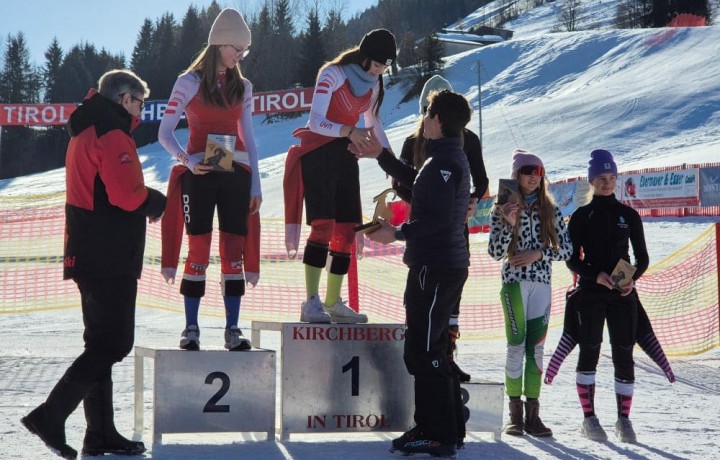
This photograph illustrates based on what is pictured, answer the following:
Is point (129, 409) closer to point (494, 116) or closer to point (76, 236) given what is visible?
point (76, 236)

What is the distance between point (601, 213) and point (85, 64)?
304 feet

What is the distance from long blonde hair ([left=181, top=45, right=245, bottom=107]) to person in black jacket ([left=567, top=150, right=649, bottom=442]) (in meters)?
2.14

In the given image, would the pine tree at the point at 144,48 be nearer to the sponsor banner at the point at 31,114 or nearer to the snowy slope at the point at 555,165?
the snowy slope at the point at 555,165

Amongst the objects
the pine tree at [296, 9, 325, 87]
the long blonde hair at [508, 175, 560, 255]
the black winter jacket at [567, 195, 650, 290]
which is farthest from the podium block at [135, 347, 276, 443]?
the pine tree at [296, 9, 325, 87]

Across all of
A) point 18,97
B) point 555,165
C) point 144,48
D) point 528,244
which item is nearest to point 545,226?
point 528,244

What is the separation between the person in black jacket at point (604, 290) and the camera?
5.97 meters

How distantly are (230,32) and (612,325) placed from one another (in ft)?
9.03

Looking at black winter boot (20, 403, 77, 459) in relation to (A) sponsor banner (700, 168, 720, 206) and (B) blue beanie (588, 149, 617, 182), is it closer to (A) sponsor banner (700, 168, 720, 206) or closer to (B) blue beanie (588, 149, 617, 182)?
(B) blue beanie (588, 149, 617, 182)

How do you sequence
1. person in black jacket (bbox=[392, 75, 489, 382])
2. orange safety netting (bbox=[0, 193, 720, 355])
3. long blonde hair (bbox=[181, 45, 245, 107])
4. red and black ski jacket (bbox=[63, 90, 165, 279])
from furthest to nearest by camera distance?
orange safety netting (bbox=[0, 193, 720, 355]) < person in black jacket (bbox=[392, 75, 489, 382]) < long blonde hair (bbox=[181, 45, 245, 107]) < red and black ski jacket (bbox=[63, 90, 165, 279])

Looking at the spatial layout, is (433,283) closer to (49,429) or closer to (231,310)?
(231,310)

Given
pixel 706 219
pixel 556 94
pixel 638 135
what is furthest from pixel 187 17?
pixel 706 219

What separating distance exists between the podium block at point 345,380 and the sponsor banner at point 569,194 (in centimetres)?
2103

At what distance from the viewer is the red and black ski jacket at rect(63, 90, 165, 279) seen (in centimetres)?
488

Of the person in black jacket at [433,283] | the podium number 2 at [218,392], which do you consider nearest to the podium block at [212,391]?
the podium number 2 at [218,392]
